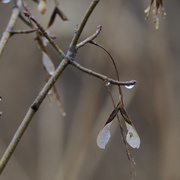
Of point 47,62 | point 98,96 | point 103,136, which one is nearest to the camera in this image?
point 103,136

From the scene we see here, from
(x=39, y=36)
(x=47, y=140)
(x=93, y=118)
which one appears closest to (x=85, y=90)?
(x=93, y=118)

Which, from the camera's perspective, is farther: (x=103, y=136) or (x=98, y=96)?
(x=98, y=96)

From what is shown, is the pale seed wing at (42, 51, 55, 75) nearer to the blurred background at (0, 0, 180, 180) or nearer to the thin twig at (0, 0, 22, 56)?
the thin twig at (0, 0, 22, 56)

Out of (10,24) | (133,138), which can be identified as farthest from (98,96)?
(133,138)

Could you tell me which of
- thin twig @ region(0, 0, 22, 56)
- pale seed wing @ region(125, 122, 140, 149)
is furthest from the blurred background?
pale seed wing @ region(125, 122, 140, 149)

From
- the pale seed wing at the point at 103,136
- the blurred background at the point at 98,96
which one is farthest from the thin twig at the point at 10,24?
the blurred background at the point at 98,96

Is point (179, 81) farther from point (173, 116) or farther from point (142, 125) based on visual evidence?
point (142, 125)

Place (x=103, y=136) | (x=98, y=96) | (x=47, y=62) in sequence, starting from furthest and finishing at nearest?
(x=98, y=96), (x=47, y=62), (x=103, y=136)

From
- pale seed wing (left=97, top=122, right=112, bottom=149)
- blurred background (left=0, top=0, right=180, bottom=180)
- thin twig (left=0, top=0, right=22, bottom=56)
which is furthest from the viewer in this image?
blurred background (left=0, top=0, right=180, bottom=180)

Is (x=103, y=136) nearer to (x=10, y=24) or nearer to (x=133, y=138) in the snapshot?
(x=133, y=138)
